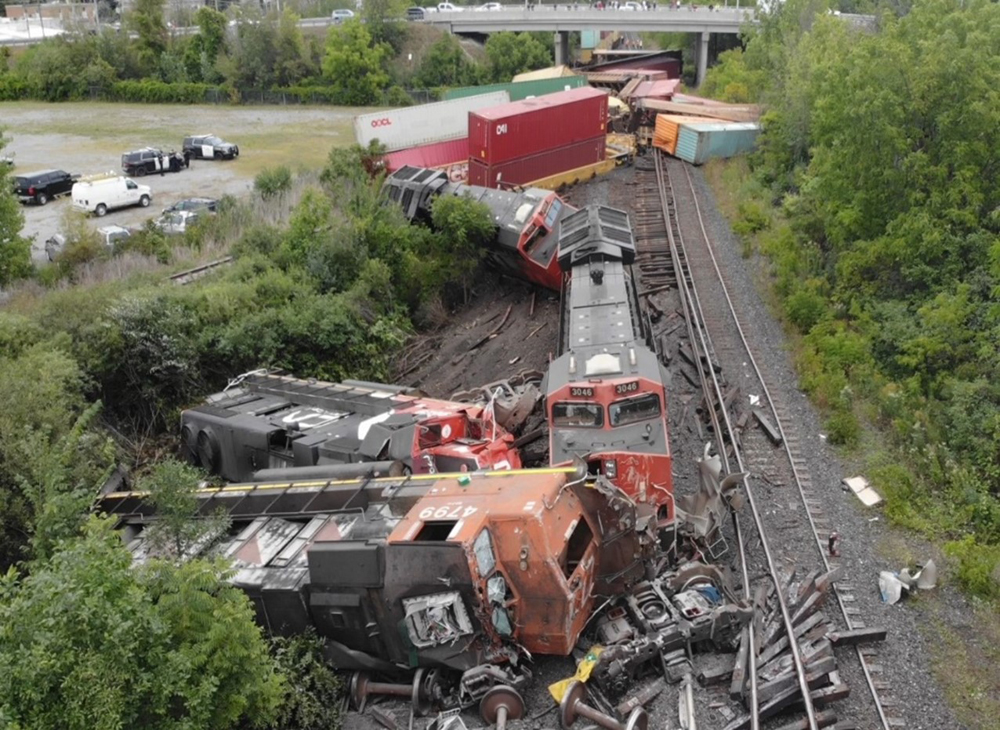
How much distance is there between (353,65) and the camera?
6881cm

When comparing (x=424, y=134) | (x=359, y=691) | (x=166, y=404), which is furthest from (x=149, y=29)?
(x=359, y=691)

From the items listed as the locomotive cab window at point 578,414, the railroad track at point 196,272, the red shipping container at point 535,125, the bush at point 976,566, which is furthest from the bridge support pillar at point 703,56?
the bush at point 976,566

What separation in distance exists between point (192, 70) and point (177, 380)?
61507 mm

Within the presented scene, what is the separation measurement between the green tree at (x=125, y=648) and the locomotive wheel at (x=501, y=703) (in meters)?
2.68

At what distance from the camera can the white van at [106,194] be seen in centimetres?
3788

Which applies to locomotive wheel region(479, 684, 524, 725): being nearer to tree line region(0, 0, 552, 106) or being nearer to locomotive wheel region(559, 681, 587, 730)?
locomotive wheel region(559, 681, 587, 730)

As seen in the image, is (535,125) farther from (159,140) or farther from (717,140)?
(159,140)

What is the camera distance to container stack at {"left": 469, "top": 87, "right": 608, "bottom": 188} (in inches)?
1355

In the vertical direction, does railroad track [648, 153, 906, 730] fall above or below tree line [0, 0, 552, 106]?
below

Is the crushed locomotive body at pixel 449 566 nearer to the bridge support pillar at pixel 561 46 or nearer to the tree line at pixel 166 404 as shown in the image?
Answer: the tree line at pixel 166 404

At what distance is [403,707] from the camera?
40.0 feet

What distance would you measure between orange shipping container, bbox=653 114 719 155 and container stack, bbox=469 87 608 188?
471 centimetres

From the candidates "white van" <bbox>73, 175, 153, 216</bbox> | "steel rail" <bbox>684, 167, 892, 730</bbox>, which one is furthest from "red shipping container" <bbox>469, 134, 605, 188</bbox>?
"white van" <bbox>73, 175, 153, 216</bbox>

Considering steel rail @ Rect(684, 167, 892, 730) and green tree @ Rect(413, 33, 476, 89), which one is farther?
green tree @ Rect(413, 33, 476, 89)
